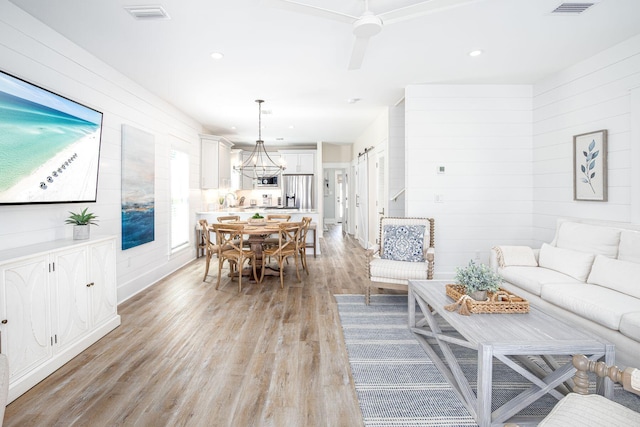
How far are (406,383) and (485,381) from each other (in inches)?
23.0

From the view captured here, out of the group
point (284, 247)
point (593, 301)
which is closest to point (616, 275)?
point (593, 301)

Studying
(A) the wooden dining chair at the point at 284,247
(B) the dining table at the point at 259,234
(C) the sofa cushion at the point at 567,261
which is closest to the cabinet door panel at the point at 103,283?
(B) the dining table at the point at 259,234

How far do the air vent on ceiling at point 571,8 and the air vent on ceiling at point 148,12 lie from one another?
10.6 ft

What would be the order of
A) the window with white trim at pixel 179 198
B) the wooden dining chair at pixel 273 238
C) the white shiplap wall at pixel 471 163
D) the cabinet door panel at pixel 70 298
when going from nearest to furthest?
1. the cabinet door panel at pixel 70 298
2. the white shiplap wall at pixel 471 163
3. the wooden dining chair at pixel 273 238
4. the window with white trim at pixel 179 198

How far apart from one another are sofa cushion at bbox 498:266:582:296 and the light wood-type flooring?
189 centimetres

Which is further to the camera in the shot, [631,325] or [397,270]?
[397,270]

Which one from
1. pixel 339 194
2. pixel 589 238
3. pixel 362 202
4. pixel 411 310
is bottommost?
pixel 411 310

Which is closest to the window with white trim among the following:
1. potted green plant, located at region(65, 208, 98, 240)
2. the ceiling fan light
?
potted green plant, located at region(65, 208, 98, 240)

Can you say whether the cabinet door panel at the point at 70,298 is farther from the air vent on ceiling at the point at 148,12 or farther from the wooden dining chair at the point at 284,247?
the wooden dining chair at the point at 284,247

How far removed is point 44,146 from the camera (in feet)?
8.72

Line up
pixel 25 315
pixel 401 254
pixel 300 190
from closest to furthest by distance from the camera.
→ pixel 25 315
pixel 401 254
pixel 300 190

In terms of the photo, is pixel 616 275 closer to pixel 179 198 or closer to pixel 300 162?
pixel 179 198

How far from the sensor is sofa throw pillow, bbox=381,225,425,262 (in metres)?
4.04

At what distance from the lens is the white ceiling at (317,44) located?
8.94 ft
